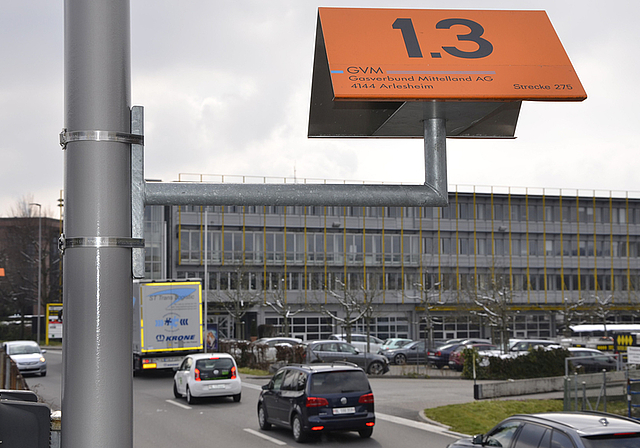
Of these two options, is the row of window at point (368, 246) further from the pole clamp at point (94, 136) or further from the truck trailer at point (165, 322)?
the pole clamp at point (94, 136)

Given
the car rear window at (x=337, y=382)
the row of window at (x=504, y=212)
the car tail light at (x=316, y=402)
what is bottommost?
the car tail light at (x=316, y=402)

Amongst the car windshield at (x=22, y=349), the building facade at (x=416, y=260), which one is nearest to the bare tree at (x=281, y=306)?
the building facade at (x=416, y=260)

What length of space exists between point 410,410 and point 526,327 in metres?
51.9

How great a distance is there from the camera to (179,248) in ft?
214

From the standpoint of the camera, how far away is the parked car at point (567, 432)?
8312mm

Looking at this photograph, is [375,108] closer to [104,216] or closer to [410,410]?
[104,216]

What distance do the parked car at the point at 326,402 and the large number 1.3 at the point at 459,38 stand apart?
13941 millimetres

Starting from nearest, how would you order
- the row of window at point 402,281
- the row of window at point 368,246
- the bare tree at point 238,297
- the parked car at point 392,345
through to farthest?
1. the parked car at point 392,345
2. the bare tree at point 238,297
3. the row of window at point 402,281
4. the row of window at point 368,246

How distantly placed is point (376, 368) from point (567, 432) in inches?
1076

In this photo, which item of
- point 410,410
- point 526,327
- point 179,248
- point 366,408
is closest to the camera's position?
point 366,408

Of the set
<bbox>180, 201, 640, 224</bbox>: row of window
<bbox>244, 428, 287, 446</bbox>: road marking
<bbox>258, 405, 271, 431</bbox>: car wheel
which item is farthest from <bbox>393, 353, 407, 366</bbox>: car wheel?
<bbox>180, 201, 640, 224</bbox>: row of window

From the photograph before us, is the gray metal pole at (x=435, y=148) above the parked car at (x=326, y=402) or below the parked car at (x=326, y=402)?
above

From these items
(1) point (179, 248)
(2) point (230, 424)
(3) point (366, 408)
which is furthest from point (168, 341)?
(1) point (179, 248)

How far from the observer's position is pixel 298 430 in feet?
53.4
